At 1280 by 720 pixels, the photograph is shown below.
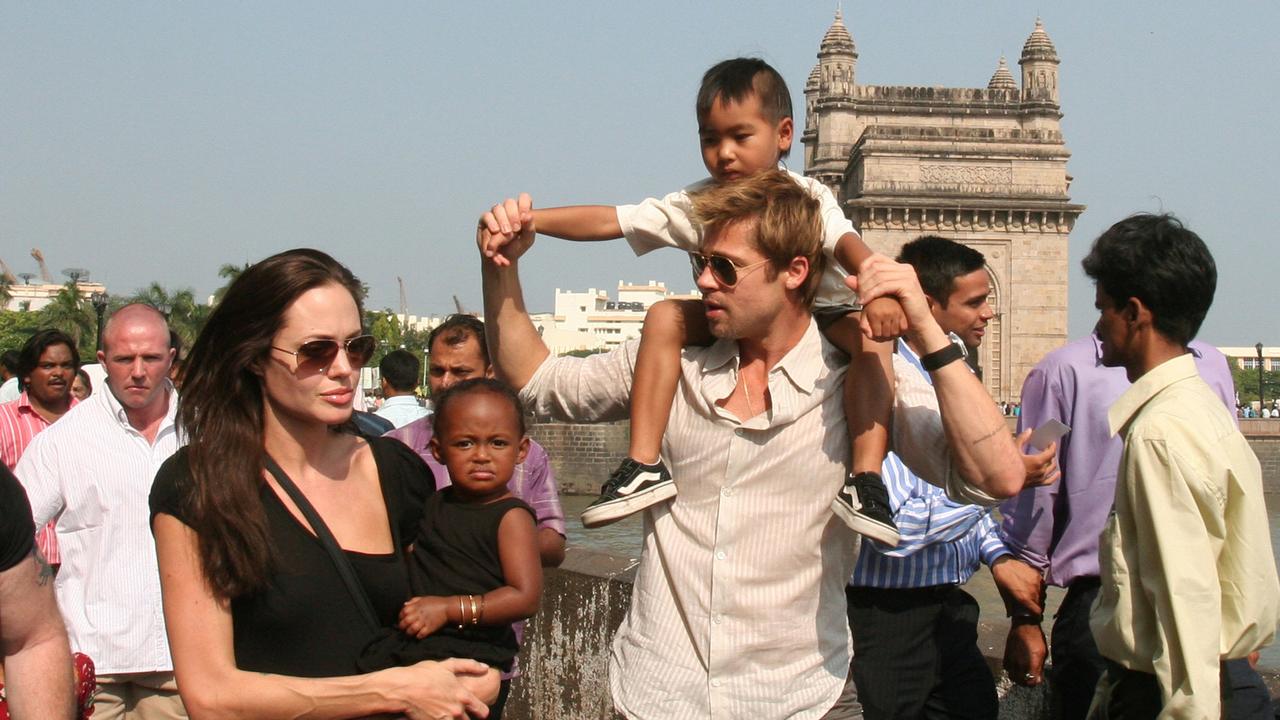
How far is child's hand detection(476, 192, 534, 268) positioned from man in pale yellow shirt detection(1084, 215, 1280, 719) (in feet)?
4.97

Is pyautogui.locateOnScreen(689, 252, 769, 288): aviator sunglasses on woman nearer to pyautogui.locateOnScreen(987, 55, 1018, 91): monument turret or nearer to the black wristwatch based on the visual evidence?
the black wristwatch

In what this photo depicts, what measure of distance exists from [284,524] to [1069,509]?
269 cm

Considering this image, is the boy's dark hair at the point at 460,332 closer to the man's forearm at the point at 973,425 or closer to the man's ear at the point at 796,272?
the man's ear at the point at 796,272

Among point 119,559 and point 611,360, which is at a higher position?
point 611,360

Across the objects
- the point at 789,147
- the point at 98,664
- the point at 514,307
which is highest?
the point at 789,147

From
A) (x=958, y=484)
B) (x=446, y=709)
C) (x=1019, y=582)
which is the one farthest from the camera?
(x=1019, y=582)

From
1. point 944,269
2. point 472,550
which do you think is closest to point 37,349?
point 944,269

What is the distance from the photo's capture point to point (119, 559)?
5.23 meters

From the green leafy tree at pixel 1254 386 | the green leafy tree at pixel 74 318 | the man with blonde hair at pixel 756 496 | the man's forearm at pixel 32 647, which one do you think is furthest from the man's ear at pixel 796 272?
the green leafy tree at pixel 1254 386

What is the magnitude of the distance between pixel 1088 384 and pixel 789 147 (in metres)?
1.25

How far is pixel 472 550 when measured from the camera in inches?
132

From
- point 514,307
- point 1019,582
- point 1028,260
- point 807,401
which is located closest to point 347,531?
point 514,307

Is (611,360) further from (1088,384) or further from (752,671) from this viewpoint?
(1088,384)

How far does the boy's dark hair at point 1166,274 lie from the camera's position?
3568mm
